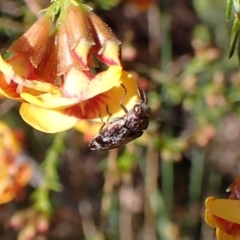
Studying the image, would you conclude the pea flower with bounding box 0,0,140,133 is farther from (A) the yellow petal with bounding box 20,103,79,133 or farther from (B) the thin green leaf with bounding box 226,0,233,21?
(B) the thin green leaf with bounding box 226,0,233,21

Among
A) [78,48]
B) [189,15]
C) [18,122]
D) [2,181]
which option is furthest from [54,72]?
[189,15]

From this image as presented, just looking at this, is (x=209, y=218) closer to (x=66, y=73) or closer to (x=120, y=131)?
(x=120, y=131)

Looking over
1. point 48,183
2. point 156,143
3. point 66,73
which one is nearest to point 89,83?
point 66,73

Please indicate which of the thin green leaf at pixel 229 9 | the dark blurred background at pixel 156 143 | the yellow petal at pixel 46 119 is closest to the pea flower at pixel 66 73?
the yellow petal at pixel 46 119

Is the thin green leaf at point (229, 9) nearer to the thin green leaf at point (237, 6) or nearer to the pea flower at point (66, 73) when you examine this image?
the thin green leaf at point (237, 6)

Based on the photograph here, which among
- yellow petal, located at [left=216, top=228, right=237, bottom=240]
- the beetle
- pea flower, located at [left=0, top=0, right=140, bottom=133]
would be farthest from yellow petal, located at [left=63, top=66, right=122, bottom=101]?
yellow petal, located at [left=216, top=228, right=237, bottom=240]
